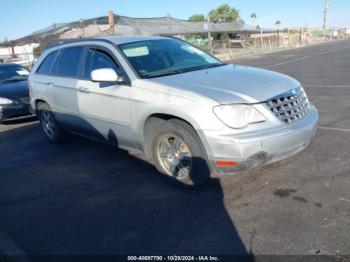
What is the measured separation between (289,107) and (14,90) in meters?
7.16

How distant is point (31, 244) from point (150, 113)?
1.81 m

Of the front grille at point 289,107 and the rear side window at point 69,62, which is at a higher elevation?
the rear side window at point 69,62

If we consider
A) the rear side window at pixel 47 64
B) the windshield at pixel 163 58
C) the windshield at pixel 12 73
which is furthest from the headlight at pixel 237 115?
the windshield at pixel 12 73

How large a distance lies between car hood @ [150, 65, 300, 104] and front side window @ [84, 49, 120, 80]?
853 mm

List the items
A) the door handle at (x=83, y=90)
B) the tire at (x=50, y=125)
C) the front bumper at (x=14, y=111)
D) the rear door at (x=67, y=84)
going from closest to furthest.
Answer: the door handle at (x=83, y=90), the rear door at (x=67, y=84), the tire at (x=50, y=125), the front bumper at (x=14, y=111)

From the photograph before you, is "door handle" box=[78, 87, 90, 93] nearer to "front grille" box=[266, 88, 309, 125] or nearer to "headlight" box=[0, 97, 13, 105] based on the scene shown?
"front grille" box=[266, 88, 309, 125]

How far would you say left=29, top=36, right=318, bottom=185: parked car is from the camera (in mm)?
3518

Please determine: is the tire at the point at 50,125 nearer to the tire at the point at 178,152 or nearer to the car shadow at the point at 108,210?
the car shadow at the point at 108,210

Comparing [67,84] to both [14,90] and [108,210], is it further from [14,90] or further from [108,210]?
[14,90]

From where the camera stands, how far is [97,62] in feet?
16.2

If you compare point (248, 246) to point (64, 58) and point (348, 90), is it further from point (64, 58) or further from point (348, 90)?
point (348, 90)

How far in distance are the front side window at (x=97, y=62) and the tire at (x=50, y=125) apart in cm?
150

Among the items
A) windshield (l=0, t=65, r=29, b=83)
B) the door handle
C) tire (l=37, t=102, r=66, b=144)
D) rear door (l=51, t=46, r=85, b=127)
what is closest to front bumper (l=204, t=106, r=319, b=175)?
the door handle

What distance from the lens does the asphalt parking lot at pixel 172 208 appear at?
309cm
